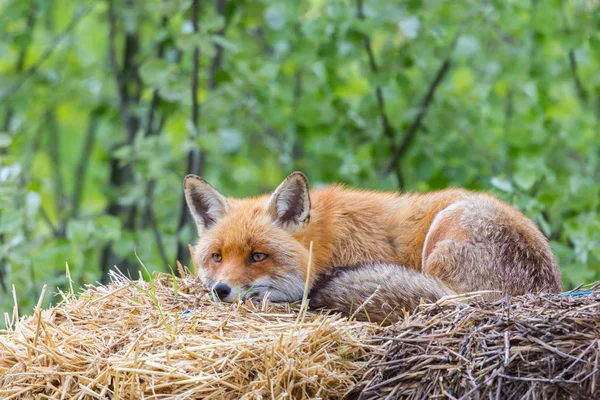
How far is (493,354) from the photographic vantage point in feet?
10.0

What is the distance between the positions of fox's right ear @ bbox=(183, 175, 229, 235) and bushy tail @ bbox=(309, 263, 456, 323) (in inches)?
43.9

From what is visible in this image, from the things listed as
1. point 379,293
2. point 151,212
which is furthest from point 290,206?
point 151,212

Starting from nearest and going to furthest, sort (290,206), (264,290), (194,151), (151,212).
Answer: (264,290), (290,206), (194,151), (151,212)

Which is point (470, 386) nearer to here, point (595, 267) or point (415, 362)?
point (415, 362)

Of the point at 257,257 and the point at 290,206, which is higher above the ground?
the point at 290,206

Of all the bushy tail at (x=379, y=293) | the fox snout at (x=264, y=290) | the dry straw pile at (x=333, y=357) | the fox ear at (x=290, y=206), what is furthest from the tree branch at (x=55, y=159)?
the dry straw pile at (x=333, y=357)

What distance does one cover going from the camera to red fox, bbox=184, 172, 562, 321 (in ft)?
A: 13.3

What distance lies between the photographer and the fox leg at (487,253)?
426cm

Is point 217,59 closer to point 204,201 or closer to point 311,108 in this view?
point 311,108

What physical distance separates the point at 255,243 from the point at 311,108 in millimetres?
4148

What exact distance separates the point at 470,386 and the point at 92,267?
502 cm

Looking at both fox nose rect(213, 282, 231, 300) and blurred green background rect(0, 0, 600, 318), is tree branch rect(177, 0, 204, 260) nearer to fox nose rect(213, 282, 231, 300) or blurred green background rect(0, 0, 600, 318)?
blurred green background rect(0, 0, 600, 318)

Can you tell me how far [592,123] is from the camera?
847 cm

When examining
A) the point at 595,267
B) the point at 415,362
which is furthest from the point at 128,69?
the point at 415,362
